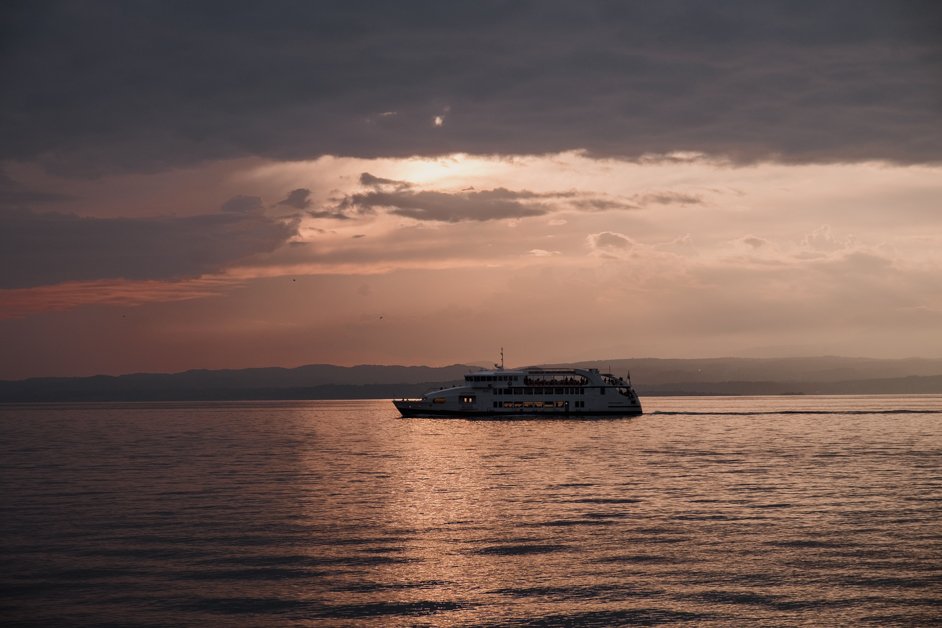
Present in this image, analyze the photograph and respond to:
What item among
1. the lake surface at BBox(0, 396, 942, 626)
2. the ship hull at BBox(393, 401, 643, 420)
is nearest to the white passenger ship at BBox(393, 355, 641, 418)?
the ship hull at BBox(393, 401, 643, 420)

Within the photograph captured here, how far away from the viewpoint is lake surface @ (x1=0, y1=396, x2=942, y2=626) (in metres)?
27.5

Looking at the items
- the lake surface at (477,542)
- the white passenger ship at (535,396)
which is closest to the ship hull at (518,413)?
the white passenger ship at (535,396)

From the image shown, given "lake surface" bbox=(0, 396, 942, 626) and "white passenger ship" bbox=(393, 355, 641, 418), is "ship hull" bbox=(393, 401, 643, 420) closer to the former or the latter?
"white passenger ship" bbox=(393, 355, 641, 418)

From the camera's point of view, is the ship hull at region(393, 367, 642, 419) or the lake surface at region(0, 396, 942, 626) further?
the ship hull at region(393, 367, 642, 419)

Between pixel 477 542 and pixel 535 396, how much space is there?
121 m

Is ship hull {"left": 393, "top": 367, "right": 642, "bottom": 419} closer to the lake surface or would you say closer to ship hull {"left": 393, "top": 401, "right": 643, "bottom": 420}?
ship hull {"left": 393, "top": 401, "right": 643, "bottom": 420}

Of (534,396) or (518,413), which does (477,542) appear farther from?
(534,396)

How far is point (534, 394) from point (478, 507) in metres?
110

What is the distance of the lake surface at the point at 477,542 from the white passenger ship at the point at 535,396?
256 feet

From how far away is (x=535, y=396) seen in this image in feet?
519

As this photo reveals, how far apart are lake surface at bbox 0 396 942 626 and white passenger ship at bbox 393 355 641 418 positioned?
78.0 meters

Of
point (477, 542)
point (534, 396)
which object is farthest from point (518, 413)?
point (477, 542)

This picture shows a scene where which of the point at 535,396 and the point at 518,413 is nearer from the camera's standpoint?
the point at 518,413

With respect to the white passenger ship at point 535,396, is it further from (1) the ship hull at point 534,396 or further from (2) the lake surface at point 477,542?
(2) the lake surface at point 477,542
